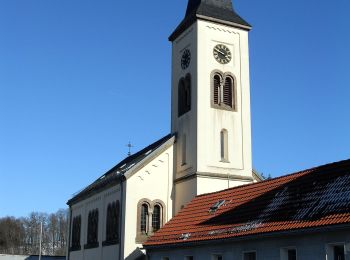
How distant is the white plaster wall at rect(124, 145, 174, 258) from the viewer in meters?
32.1

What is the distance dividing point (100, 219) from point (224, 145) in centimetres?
1067

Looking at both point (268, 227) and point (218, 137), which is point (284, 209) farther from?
point (218, 137)

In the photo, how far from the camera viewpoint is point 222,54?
116 feet

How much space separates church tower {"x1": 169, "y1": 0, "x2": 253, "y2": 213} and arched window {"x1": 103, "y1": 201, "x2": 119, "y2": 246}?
3935 millimetres

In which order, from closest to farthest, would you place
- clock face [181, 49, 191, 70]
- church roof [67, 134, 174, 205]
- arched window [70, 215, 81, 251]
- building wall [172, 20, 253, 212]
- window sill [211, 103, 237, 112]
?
building wall [172, 20, 253, 212] < church roof [67, 134, 174, 205] < window sill [211, 103, 237, 112] < clock face [181, 49, 191, 70] < arched window [70, 215, 81, 251]

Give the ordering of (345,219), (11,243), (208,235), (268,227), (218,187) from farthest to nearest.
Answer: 1. (11,243)
2. (218,187)
3. (208,235)
4. (268,227)
5. (345,219)

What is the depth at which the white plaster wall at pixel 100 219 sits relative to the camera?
114 feet

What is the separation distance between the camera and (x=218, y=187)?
32.8 meters

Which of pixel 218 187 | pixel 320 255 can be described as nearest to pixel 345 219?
pixel 320 255

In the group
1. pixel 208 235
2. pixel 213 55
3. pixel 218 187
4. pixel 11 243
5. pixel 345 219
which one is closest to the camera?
pixel 345 219

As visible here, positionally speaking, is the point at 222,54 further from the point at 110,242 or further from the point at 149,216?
the point at 110,242

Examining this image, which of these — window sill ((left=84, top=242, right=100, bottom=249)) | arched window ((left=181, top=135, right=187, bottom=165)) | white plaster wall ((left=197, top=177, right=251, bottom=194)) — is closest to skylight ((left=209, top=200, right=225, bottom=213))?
white plaster wall ((left=197, top=177, right=251, bottom=194))

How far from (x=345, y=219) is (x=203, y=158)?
1676cm

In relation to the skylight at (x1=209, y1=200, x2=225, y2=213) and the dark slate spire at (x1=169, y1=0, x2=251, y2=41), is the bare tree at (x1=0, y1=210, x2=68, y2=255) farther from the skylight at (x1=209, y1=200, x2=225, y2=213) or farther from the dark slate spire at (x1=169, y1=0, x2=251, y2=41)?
the skylight at (x1=209, y1=200, x2=225, y2=213)
